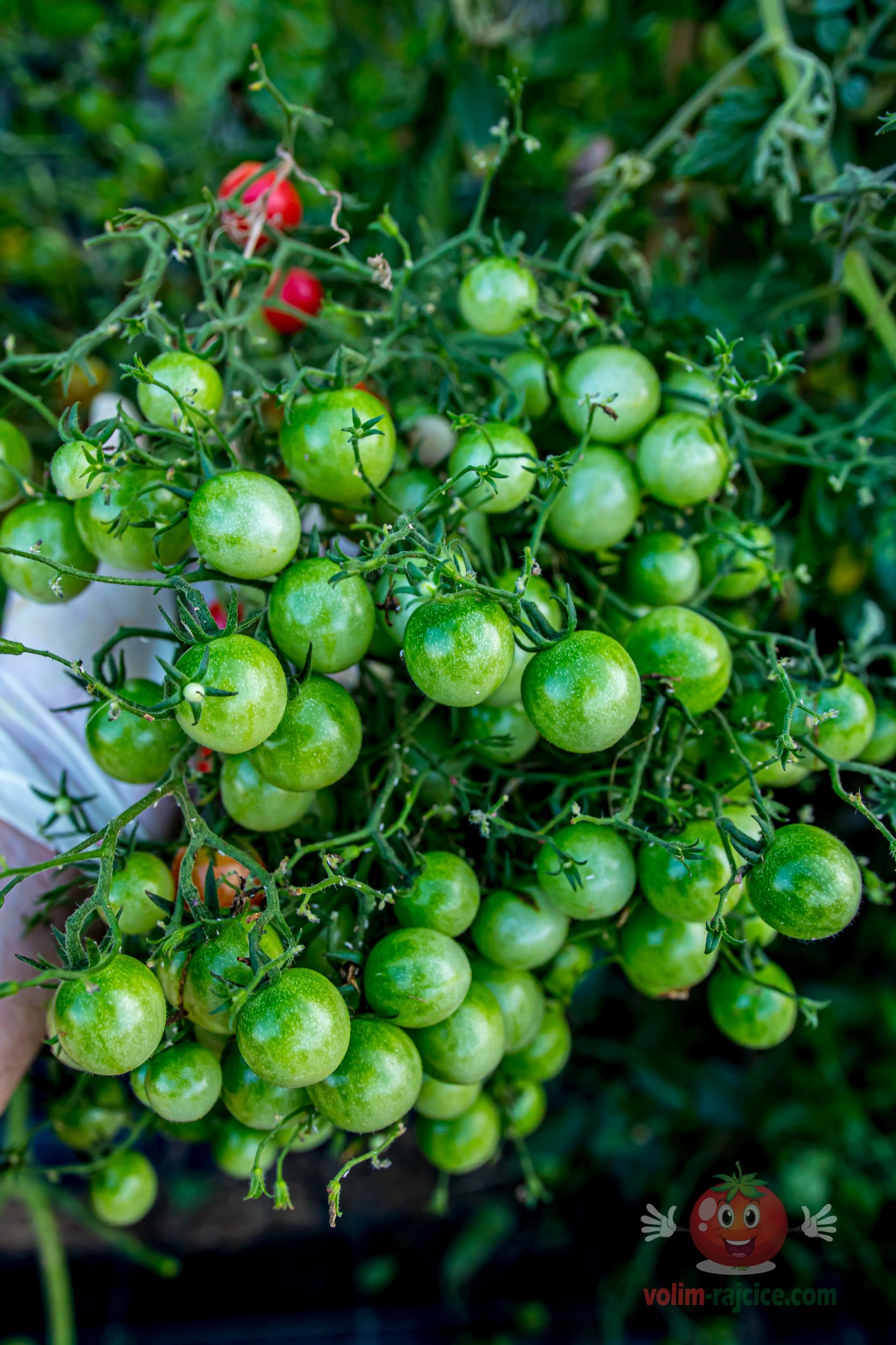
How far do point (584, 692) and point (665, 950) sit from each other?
18cm

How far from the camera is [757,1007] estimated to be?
0.50 meters

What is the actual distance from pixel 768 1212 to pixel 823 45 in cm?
95

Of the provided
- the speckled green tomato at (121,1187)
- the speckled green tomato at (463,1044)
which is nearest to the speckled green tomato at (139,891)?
the speckled green tomato at (463,1044)

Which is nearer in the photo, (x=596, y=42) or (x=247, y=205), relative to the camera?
(x=247, y=205)

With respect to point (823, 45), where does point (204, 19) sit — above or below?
above

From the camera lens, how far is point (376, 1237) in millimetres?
1238

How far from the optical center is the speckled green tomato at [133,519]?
17.0 inches

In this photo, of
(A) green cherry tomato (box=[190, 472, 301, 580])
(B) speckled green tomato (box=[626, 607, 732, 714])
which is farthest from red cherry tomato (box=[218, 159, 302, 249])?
(B) speckled green tomato (box=[626, 607, 732, 714])

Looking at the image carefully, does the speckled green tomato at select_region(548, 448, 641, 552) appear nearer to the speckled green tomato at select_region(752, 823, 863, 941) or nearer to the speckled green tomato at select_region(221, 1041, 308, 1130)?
the speckled green tomato at select_region(752, 823, 863, 941)

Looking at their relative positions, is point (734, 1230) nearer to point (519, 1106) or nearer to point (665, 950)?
point (519, 1106)

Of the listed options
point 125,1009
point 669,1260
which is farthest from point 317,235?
point 669,1260

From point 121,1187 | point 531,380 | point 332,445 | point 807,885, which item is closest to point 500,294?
point 531,380

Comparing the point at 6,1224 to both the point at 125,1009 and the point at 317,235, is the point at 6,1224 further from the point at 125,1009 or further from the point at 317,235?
the point at 317,235

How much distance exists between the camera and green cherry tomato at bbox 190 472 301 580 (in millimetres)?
383
